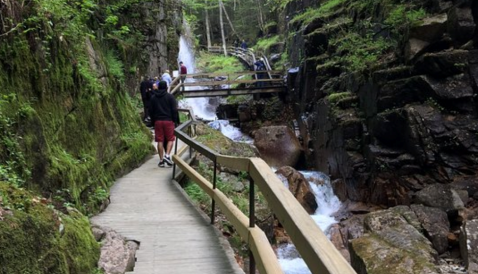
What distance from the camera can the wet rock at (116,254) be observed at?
3.92 m

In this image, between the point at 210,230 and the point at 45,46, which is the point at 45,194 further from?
the point at 45,46

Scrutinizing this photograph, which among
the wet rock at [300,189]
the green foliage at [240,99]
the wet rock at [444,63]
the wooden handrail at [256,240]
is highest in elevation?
the wet rock at [444,63]

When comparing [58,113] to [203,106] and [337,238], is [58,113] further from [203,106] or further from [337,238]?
[203,106]

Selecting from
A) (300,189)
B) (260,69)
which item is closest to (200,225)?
(300,189)

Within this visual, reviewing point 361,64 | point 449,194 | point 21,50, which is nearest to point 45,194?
point 21,50

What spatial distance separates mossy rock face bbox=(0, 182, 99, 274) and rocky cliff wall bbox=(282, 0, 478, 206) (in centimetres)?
1094

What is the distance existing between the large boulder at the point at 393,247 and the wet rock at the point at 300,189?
4.20 m

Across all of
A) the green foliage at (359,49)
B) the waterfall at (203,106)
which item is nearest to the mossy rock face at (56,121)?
the green foliage at (359,49)

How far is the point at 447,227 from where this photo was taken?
1019cm

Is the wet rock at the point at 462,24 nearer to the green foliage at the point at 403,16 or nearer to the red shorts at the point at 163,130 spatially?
the green foliage at the point at 403,16

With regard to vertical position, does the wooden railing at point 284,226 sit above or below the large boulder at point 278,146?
above

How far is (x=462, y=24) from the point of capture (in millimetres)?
12914

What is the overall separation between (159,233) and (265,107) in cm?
2036

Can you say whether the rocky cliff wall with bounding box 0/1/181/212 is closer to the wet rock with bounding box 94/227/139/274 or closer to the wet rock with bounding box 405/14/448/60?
the wet rock with bounding box 94/227/139/274
